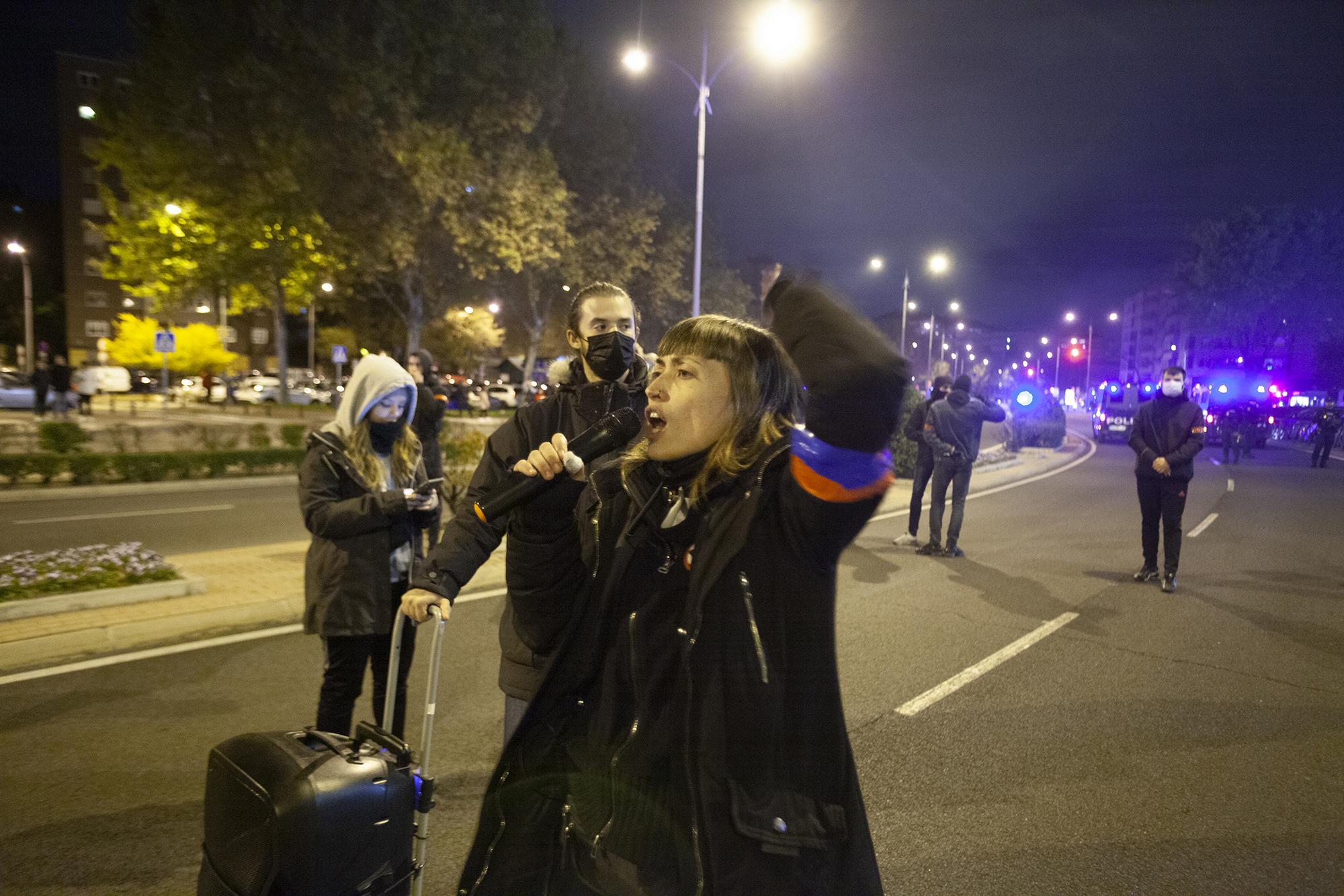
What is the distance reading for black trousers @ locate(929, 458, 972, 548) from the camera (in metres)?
9.89

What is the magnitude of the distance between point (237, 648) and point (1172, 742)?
5739 millimetres

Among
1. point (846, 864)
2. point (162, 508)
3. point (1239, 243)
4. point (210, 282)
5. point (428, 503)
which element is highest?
point (1239, 243)

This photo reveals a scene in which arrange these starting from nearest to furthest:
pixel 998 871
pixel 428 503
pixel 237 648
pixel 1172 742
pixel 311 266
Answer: pixel 998 871, pixel 428 503, pixel 1172 742, pixel 237 648, pixel 311 266

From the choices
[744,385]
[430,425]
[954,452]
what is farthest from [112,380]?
[744,385]

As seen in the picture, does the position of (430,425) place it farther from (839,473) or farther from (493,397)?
(493,397)

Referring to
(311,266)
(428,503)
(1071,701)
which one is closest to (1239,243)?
(311,266)

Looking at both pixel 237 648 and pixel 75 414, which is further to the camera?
pixel 75 414

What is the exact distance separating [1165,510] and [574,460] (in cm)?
780

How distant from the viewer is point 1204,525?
12.5 meters

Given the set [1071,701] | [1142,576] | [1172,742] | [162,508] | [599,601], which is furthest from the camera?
[162,508]

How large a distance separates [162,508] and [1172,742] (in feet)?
42.8

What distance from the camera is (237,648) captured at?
6.09 m

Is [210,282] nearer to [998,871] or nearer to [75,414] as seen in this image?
[75,414]

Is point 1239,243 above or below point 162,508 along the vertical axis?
above
